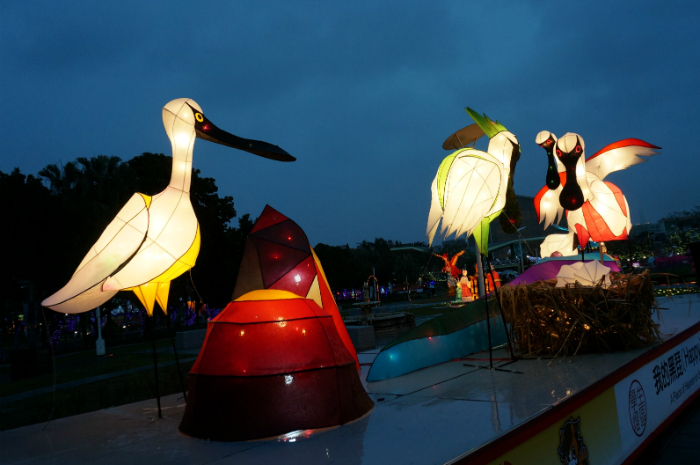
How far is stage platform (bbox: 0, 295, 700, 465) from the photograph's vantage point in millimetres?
2369


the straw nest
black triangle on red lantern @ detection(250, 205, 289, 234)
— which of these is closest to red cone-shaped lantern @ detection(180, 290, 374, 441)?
black triangle on red lantern @ detection(250, 205, 289, 234)

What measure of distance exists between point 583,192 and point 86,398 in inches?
317

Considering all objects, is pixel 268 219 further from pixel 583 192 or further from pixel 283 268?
pixel 583 192

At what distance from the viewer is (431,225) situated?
4.69m

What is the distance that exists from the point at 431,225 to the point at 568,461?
2.43 meters

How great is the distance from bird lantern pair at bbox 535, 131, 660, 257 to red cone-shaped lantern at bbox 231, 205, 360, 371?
3.88m

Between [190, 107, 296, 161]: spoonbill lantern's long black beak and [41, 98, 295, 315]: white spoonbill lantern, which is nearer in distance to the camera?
[41, 98, 295, 315]: white spoonbill lantern

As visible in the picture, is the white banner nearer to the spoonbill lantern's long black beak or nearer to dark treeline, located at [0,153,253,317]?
the spoonbill lantern's long black beak

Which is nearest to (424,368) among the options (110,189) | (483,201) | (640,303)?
(483,201)

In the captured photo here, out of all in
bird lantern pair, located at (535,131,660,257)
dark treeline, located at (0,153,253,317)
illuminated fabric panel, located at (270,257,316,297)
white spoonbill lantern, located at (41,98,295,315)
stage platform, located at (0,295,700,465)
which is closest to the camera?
stage platform, located at (0,295,700,465)

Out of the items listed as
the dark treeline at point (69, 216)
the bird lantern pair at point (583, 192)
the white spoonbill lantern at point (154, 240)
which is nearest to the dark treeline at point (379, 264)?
the dark treeline at point (69, 216)

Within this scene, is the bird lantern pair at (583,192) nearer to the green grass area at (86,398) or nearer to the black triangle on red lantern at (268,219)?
the black triangle on red lantern at (268,219)

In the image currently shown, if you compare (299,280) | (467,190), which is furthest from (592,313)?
(299,280)

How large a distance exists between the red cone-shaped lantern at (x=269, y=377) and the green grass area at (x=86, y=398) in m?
3.67
